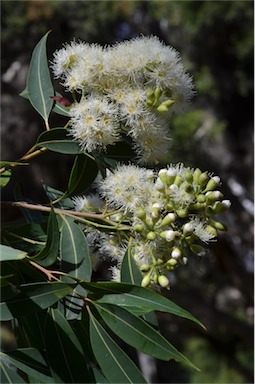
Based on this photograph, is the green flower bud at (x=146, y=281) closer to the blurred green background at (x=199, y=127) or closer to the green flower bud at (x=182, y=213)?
the green flower bud at (x=182, y=213)

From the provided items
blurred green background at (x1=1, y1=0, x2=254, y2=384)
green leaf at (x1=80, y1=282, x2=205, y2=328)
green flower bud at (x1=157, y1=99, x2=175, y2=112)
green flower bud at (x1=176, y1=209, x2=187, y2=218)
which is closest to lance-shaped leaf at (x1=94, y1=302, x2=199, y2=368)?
green leaf at (x1=80, y1=282, x2=205, y2=328)

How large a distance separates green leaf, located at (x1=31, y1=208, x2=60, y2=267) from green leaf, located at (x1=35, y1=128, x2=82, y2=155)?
9 cm

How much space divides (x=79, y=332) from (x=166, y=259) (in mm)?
135

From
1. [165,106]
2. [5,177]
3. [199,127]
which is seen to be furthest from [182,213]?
[199,127]

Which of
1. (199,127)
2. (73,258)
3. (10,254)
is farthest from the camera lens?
(199,127)

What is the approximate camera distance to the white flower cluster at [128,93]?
2.08 ft

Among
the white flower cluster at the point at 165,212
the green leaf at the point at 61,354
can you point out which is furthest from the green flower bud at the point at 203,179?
the green leaf at the point at 61,354

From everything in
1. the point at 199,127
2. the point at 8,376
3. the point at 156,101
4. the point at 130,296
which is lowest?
the point at 8,376

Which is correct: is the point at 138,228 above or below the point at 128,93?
below

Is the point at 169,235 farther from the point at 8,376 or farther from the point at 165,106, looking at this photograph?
the point at 8,376

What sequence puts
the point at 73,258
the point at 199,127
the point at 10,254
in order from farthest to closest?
the point at 199,127
the point at 73,258
the point at 10,254

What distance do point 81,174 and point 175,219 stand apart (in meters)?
0.15

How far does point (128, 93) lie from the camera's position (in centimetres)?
64

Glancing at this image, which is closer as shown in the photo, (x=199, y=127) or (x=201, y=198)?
(x=201, y=198)
